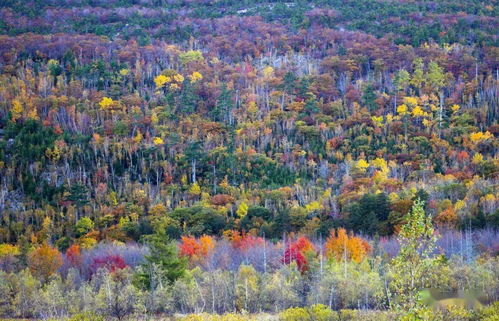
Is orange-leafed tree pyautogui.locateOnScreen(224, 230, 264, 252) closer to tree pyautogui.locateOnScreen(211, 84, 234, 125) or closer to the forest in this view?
the forest

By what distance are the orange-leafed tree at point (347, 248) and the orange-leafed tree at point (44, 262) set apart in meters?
24.2

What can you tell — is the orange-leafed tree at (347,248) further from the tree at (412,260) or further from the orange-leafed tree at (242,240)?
the tree at (412,260)

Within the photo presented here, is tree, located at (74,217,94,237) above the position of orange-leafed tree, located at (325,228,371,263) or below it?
below

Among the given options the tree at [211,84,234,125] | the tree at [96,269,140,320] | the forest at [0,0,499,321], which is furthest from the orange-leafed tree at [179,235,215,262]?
the tree at [211,84,234,125]

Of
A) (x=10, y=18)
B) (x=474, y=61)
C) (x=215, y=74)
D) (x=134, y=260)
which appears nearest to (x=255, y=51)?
(x=215, y=74)

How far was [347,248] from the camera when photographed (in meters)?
63.9

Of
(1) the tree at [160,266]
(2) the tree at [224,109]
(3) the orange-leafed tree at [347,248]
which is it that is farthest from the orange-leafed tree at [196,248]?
(2) the tree at [224,109]

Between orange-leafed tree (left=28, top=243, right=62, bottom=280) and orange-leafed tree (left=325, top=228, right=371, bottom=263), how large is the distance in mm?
24201

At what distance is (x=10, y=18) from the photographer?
18150 centimetres

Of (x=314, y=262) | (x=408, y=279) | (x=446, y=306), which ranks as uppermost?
(x=408, y=279)

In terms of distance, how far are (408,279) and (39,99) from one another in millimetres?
103816

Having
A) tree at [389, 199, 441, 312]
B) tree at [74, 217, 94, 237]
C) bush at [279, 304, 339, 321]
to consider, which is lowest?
tree at [74, 217, 94, 237]

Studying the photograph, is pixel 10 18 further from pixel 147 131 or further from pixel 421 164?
pixel 421 164

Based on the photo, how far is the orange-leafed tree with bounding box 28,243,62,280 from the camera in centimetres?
6075
